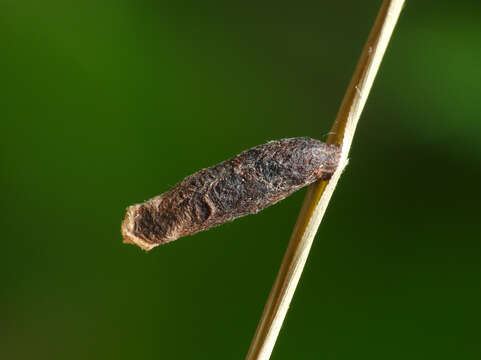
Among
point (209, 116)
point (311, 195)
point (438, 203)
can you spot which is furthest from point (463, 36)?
point (311, 195)

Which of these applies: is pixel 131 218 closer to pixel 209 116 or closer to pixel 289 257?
pixel 289 257

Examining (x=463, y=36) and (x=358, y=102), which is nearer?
(x=358, y=102)

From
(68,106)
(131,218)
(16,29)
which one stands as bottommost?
(131,218)
